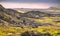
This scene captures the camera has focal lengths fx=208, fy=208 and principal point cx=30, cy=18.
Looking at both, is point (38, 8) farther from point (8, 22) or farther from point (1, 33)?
point (1, 33)

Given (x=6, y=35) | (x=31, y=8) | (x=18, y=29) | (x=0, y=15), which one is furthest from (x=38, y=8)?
(x=6, y=35)

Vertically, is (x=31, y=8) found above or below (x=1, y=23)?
above

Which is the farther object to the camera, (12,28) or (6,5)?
(6,5)

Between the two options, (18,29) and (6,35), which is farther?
(18,29)

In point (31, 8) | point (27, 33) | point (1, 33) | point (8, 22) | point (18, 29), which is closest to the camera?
point (27, 33)

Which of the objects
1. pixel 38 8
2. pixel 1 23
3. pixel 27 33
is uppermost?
pixel 38 8

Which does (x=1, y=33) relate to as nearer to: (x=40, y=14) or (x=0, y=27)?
(x=0, y=27)

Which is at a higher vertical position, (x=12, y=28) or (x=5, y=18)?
(x=5, y=18)

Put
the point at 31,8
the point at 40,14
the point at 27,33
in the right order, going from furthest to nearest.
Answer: the point at 31,8
the point at 40,14
the point at 27,33

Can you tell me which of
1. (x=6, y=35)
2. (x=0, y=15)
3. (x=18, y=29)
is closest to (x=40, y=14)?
(x=0, y=15)
